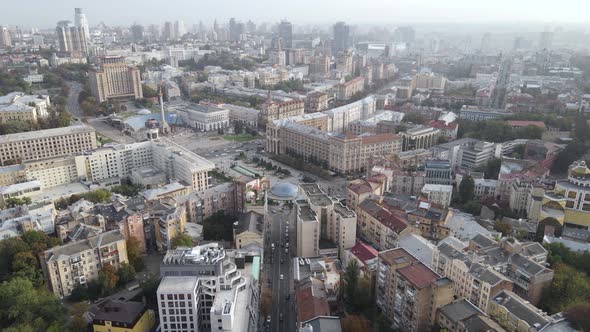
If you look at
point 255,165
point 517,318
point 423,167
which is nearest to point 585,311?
point 517,318

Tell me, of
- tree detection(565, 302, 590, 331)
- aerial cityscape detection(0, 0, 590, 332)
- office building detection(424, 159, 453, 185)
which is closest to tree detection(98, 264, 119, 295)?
aerial cityscape detection(0, 0, 590, 332)

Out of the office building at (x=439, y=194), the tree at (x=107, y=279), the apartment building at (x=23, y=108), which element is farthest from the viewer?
the apartment building at (x=23, y=108)

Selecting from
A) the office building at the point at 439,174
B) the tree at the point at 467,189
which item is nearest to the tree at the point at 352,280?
the tree at the point at 467,189

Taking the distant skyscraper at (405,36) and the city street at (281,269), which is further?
the distant skyscraper at (405,36)

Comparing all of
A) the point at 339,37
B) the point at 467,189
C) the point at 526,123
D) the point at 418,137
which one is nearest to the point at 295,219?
the point at 467,189

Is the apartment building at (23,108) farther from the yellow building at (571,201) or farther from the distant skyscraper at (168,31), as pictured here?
the distant skyscraper at (168,31)

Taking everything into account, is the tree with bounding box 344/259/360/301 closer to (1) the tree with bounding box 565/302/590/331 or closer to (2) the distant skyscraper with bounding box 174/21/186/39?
(1) the tree with bounding box 565/302/590/331
